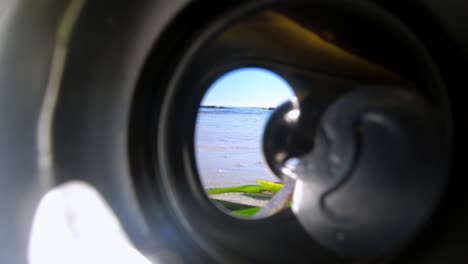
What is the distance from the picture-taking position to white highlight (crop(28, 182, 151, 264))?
1.72 ft

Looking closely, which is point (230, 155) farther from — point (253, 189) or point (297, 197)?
point (297, 197)

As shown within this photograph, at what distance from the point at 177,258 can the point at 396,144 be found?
31 cm

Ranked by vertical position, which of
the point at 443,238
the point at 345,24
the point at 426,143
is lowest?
the point at 443,238

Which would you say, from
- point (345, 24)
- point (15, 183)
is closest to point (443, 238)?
point (345, 24)

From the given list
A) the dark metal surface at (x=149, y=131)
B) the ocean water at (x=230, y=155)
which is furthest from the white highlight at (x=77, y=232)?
the ocean water at (x=230, y=155)

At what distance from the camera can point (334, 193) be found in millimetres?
538

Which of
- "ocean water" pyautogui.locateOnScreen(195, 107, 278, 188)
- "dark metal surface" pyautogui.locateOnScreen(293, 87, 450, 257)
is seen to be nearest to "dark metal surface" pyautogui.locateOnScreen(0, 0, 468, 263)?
"dark metal surface" pyautogui.locateOnScreen(293, 87, 450, 257)

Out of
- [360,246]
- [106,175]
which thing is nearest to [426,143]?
[360,246]

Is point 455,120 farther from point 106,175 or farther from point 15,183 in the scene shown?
point 15,183

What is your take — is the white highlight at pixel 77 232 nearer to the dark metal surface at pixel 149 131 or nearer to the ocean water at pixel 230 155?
the dark metal surface at pixel 149 131

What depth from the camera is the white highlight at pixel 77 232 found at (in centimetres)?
52

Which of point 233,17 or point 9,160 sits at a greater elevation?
point 233,17

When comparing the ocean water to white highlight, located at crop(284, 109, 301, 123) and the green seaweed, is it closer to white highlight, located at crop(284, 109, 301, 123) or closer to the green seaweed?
the green seaweed

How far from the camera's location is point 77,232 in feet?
1.73
